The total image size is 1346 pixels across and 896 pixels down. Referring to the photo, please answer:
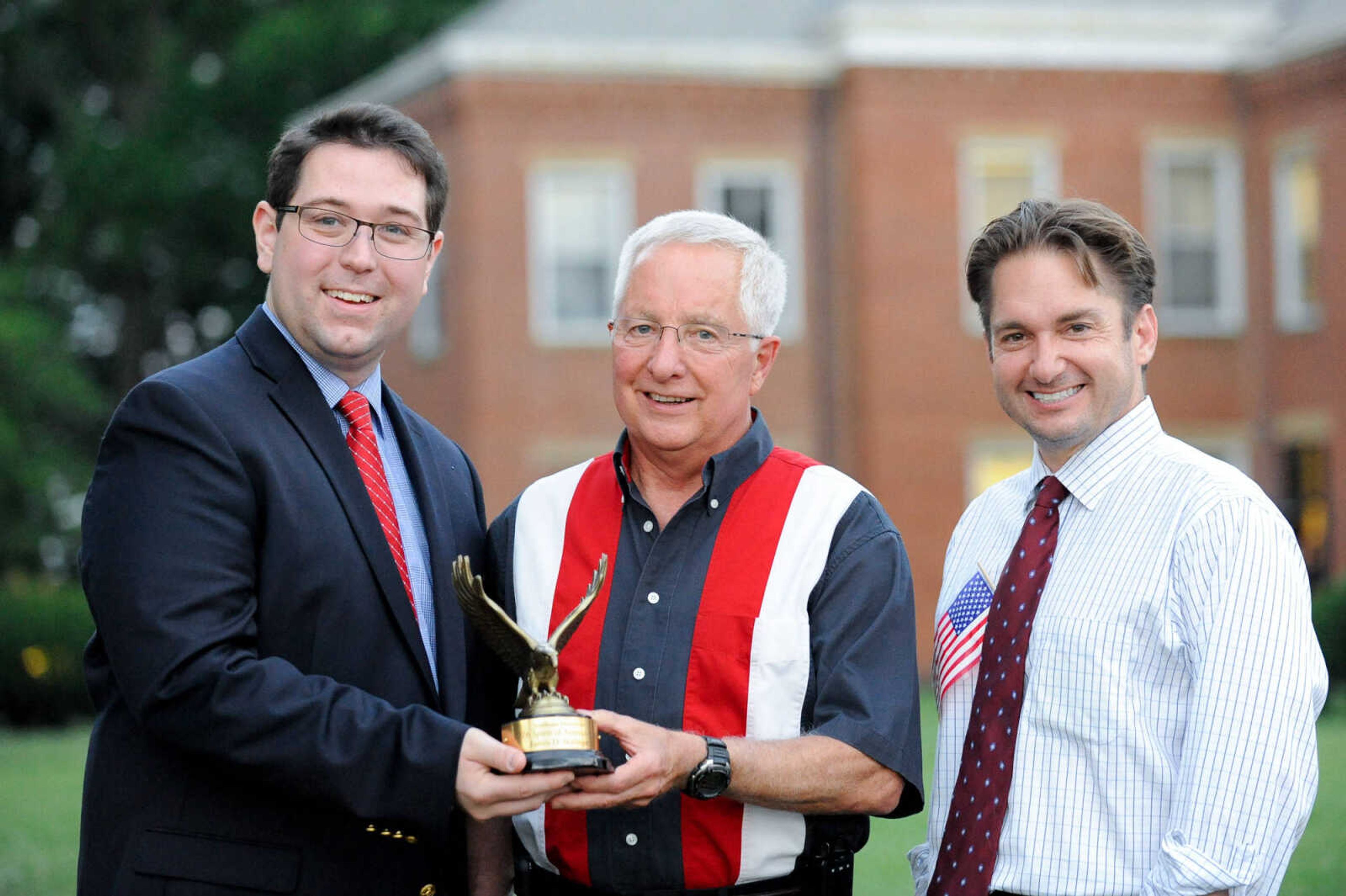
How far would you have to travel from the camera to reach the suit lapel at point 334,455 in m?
3.47

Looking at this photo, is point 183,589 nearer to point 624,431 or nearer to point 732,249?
point 624,431

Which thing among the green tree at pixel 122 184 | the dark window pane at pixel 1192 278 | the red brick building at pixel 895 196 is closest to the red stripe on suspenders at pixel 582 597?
the red brick building at pixel 895 196

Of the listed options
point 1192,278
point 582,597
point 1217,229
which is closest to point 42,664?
point 1192,278

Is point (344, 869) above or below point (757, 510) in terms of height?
below

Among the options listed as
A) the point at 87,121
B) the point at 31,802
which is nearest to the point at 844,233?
the point at 31,802

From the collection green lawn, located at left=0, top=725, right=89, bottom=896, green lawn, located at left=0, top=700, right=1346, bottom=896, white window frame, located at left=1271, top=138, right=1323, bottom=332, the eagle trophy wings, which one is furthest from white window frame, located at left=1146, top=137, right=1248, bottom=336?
the eagle trophy wings

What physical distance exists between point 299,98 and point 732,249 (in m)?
25.7

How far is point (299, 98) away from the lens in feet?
92.0

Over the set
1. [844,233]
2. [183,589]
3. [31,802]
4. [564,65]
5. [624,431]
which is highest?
[564,65]

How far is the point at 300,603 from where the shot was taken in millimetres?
3365

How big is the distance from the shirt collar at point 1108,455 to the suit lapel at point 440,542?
1391 mm

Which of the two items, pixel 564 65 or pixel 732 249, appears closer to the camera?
pixel 732 249

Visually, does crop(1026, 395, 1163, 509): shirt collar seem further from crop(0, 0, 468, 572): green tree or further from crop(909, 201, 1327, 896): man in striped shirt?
crop(0, 0, 468, 572): green tree

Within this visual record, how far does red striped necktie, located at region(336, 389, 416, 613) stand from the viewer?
3.61 m
